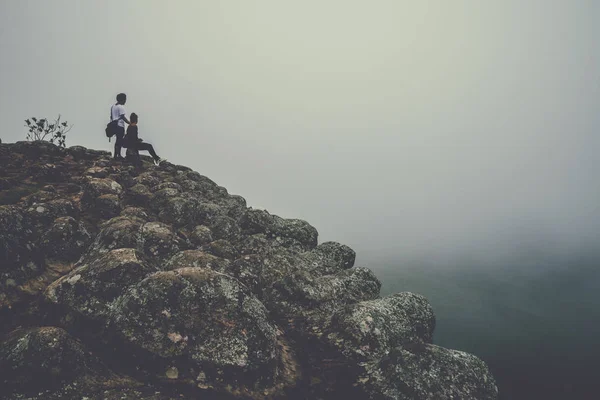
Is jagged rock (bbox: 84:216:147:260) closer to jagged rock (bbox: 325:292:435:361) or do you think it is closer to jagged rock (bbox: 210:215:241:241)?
jagged rock (bbox: 210:215:241:241)

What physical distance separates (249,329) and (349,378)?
3823 millimetres

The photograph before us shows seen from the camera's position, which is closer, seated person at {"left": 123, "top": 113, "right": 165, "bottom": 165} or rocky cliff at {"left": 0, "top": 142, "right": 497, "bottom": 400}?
rocky cliff at {"left": 0, "top": 142, "right": 497, "bottom": 400}

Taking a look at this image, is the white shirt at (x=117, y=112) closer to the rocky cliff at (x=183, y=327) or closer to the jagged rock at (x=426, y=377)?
the rocky cliff at (x=183, y=327)

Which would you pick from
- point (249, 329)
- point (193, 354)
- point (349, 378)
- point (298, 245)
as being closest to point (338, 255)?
point (298, 245)

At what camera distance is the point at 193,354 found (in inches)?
305

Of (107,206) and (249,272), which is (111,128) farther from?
(249,272)

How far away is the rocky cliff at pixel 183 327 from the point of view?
23.2 feet

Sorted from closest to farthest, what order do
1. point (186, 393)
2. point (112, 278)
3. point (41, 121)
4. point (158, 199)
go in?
1. point (186, 393)
2. point (112, 278)
3. point (158, 199)
4. point (41, 121)

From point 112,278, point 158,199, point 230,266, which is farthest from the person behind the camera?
point 158,199

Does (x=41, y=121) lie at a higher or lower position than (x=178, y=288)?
higher

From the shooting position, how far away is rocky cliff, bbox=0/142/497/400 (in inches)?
279

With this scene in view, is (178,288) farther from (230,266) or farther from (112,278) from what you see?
(230,266)

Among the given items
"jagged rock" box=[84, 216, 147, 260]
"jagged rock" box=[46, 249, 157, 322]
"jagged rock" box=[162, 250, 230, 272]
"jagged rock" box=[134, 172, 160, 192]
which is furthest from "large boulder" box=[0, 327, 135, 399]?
"jagged rock" box=[134, 172, 160, 192]

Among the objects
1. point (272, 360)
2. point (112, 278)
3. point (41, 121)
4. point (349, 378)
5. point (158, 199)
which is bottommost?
point (349, 378)
